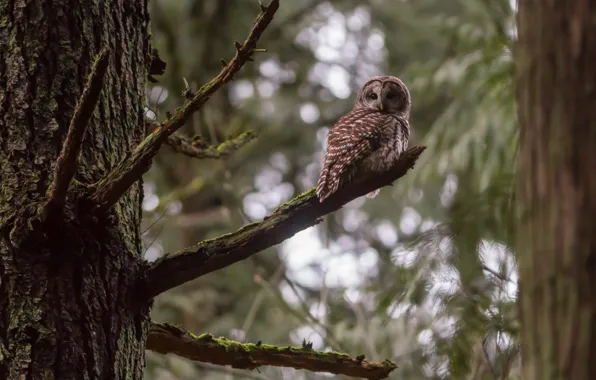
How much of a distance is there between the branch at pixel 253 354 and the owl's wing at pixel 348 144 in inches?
34.0

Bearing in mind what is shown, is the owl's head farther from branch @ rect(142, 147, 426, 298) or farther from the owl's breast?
branch @ rect(142, 147, 426, 298)

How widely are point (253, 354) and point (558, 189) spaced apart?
1651mm

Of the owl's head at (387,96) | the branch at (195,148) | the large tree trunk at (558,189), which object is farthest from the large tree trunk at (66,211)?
the owl's head at (387,96)

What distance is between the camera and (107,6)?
9.10ft

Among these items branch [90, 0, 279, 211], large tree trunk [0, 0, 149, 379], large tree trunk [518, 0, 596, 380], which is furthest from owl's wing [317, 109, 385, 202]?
large tree trunk [518, 0, 596, 380]

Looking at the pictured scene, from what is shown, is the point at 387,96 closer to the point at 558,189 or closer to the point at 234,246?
the point at 234,246

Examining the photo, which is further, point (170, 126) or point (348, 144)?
point (348, 144)

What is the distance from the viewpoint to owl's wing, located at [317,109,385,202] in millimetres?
3696

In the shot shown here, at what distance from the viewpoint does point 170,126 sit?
220cm

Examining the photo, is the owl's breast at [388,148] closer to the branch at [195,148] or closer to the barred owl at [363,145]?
the barred owl at [363,145]

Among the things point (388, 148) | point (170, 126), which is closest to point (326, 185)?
point (388, 148)

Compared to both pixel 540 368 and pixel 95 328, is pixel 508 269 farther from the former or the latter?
pixel 540 368

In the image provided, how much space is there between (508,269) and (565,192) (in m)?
2.47

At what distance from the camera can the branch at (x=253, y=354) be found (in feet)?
8.98
